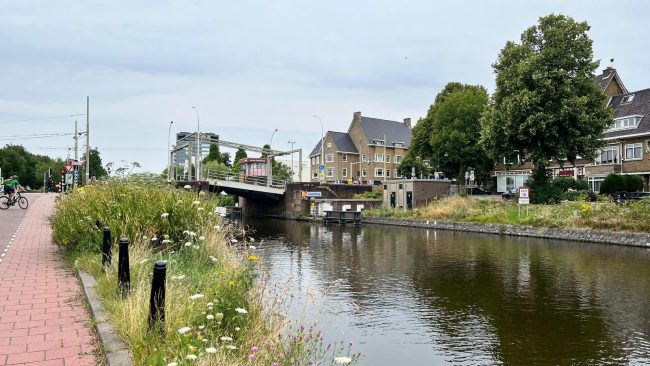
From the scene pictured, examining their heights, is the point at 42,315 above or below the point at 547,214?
below

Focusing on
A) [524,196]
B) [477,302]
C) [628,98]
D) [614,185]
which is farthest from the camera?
[628,98]

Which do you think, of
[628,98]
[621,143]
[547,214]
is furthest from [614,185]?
[628,98]

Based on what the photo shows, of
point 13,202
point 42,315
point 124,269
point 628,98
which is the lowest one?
point 42,315

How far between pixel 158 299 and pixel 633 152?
42.9 meters

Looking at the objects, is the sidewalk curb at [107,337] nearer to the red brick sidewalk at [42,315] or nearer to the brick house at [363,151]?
the red brick sidewalk at [42,315]

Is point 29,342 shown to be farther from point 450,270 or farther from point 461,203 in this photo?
point 461,203

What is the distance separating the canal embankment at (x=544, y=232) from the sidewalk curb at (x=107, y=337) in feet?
73.5

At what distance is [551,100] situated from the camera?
106ft

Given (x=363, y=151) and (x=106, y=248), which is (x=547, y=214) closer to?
(x=106, y=248)

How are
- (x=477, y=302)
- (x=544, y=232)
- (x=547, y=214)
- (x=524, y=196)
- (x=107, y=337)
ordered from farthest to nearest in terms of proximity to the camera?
(x=524, y=196) → (x=547, y=214) → (x=544, y=232) → (x=477, y=302) → (x=107, y=337)

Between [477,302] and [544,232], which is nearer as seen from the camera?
[477,302]

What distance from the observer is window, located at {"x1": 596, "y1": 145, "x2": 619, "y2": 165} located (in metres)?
40.9

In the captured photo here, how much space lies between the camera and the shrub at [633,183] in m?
35.1

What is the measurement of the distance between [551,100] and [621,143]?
12.4 metres
